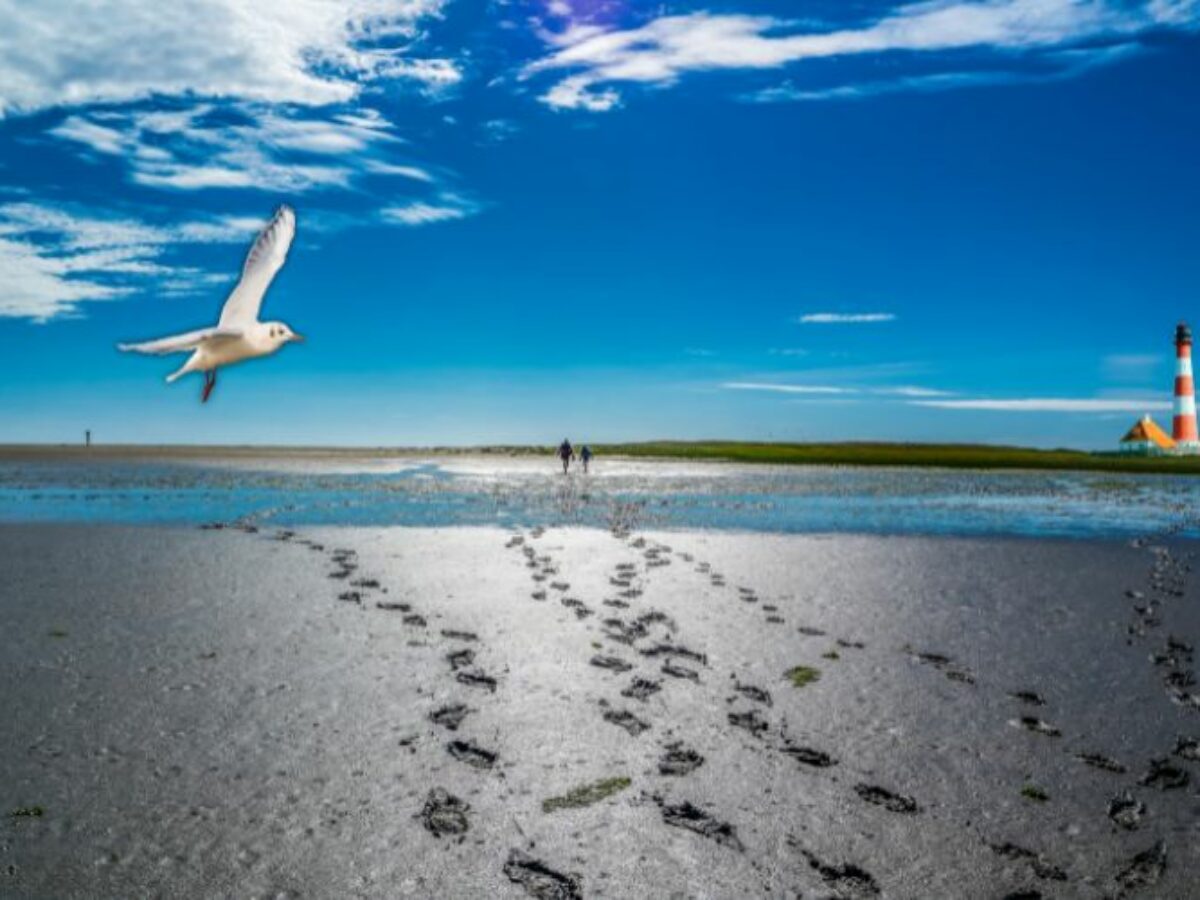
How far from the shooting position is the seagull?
1035cm

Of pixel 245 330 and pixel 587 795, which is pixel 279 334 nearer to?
pixel 245 330

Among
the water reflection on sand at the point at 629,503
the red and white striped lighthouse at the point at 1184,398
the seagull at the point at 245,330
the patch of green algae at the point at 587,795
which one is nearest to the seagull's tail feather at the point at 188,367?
the seagull at the point at 245,330

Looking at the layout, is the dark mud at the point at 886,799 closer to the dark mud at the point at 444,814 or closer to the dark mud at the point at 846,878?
the dark mud at the point at 846,878

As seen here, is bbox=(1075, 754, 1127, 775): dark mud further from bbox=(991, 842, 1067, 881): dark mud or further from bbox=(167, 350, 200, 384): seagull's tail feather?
bbox=(167, 350, 200, 384): seagull's tail feather

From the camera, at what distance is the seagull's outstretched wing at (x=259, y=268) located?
12156 mm

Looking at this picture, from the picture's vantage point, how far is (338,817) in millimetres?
6520

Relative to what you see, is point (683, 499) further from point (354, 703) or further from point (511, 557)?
point (354, 703)

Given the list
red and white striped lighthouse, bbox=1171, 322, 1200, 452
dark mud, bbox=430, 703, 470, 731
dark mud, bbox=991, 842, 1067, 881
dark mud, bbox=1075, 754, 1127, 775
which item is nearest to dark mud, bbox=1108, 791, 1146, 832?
dark mud, bbox=1075, 754, 1127, 775

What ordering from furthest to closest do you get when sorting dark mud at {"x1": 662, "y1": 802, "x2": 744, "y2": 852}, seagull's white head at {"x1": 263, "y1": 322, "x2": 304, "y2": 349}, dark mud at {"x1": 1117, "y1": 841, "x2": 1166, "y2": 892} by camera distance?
seagull's white head at {"x1": 263, "y1": 322, "x2": 304, "y2": 349}
dark mud at {"x1": 662, "y1": 802, "x2": 744, "y2": 852}
dark mud at {"x1": 1117, "y1": 841, "x2": 1166, "y2": 892}

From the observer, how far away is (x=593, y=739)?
8.09 m

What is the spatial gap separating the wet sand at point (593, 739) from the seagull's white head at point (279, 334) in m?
3.57

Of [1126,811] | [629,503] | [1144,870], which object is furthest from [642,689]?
[629,503]

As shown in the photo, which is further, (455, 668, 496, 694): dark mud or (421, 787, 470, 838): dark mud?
(455, 668, 496, 694): dark mud

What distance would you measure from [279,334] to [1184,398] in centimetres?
11102
